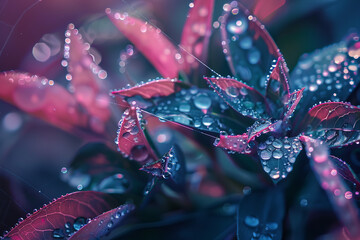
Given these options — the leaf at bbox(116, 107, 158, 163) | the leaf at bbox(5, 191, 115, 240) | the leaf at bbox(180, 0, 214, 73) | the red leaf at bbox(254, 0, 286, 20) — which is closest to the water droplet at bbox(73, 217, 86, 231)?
the leaf at bbox(5, 191, 115, 240)

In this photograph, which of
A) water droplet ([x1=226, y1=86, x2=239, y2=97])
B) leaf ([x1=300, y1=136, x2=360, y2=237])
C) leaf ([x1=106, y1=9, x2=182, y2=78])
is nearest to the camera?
leaf ([x1=300, y1=136, x2=360, y2=237])

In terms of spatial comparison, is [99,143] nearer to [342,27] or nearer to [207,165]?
[207,165]

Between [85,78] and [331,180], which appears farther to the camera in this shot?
[85,78]

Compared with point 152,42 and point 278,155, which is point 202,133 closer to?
point 278,155

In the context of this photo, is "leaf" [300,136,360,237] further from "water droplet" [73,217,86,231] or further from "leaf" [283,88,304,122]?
"water droplet" [73,217,86,231]

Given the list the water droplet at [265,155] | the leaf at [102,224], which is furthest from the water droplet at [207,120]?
the leaf at [102,224]

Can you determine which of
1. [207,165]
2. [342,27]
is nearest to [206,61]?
[207,165]

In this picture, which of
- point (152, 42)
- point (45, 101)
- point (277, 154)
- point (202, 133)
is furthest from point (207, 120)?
point (45, 101)
